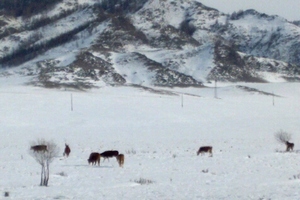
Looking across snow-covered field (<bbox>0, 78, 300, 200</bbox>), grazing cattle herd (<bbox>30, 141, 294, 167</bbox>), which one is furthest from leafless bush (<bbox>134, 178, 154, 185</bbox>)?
grazing cattle herd (<bbox>30, 141, 294, 167</bbox>)

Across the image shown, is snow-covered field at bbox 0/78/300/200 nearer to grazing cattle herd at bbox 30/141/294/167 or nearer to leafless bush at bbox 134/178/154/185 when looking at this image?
leafless bush at bbox 134/178/154/185

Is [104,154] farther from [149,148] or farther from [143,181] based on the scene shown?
[149,148]

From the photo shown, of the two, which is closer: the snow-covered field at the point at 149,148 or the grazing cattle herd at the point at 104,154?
the snow-covered field at the point at 149,148

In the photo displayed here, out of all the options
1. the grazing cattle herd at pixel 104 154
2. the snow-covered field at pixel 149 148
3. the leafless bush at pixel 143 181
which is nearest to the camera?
the snow-covered field at pixel 149 148

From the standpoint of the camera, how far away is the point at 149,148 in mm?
36156

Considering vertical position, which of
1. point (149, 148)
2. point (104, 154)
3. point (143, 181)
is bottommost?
point (143, 181)

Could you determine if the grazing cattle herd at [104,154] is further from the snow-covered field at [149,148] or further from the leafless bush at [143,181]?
the leafless bush at [143,181]

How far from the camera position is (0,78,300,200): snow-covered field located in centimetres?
1772

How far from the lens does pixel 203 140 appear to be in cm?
4234

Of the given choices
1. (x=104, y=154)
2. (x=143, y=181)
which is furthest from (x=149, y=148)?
(x=143, y=181)

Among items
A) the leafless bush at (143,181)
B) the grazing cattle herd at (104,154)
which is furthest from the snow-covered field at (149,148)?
the grazing cattle herd at (104,154)

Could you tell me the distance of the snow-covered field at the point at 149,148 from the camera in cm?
1772

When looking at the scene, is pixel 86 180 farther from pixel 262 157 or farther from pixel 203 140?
pixel 203 140

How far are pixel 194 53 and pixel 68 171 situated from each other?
551 ft
